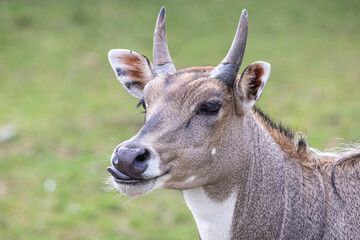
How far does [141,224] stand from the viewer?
10.3m

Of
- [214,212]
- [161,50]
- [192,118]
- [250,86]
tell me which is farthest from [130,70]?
[214,212]

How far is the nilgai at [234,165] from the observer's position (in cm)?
490

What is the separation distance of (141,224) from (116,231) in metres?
0.48

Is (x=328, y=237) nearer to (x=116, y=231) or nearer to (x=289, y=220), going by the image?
(x=289, y=220)

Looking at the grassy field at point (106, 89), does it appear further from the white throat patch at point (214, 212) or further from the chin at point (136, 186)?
the chin at point (136, 186)

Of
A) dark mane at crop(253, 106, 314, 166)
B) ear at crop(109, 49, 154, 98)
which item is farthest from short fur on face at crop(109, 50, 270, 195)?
dark mane at crop(253, 106, 314, 166)

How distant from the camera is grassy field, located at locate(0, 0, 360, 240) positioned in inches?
420

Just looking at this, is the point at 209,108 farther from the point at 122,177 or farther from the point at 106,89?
the point at 106,89

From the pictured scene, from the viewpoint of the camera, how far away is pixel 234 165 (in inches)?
203

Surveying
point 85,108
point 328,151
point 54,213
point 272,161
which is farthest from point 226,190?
point 85,108

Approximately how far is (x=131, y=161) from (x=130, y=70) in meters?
1.65

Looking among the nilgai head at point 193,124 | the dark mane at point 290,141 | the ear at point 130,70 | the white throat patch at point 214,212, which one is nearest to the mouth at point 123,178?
the nilgai head at point 193,124

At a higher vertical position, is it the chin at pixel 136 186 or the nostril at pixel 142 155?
the nostril at pixel 142 155

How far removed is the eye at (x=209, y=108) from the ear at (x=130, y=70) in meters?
0.92
